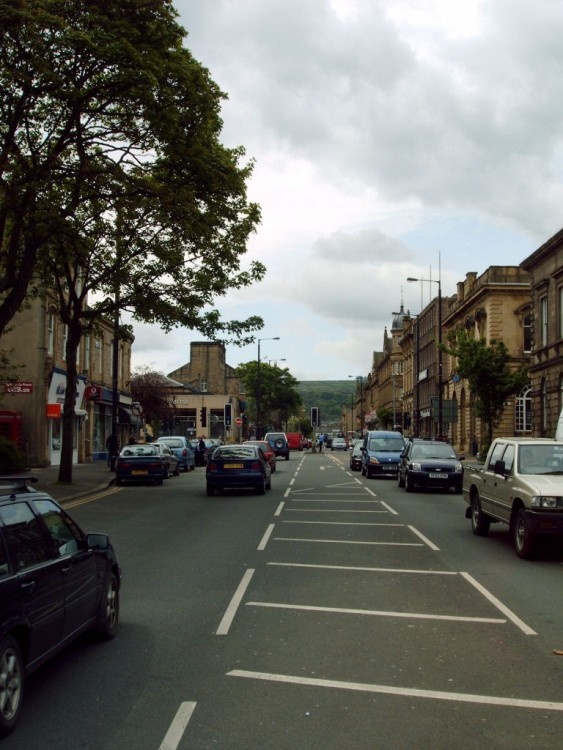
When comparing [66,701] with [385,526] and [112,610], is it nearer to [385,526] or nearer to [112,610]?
[112,610]

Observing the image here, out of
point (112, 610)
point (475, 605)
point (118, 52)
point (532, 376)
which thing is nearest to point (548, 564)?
point (475, 605)

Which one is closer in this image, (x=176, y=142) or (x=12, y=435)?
(x=176, y=142)

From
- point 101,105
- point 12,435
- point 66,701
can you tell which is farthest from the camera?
point 12,435

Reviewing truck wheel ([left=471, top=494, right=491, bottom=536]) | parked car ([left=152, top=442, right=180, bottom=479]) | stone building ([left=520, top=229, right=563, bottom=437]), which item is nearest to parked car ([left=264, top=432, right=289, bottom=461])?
stone building ([left=520, top=229, right=563, bottom=437])

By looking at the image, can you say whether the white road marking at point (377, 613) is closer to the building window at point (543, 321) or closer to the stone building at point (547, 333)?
the stone building at point (547, 333)

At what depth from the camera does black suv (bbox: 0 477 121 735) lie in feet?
15.3

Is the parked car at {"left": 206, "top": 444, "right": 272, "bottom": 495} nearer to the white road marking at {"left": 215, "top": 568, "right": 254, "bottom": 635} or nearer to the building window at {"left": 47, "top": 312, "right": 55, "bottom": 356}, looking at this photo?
the white road marking at {"left": 215, "top": 568, "right": 254, "bottom": 635}

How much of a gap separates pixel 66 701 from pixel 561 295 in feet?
113

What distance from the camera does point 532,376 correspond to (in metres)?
39.8

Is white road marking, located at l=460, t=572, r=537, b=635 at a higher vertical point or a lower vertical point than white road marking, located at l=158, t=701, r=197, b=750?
lower

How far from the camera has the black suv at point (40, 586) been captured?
15.3 ft

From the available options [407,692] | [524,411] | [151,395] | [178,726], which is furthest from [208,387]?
[178,726]

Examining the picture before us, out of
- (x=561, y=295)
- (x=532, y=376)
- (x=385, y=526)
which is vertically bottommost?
(x=385, y=526)

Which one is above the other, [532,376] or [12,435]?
[532,376]
